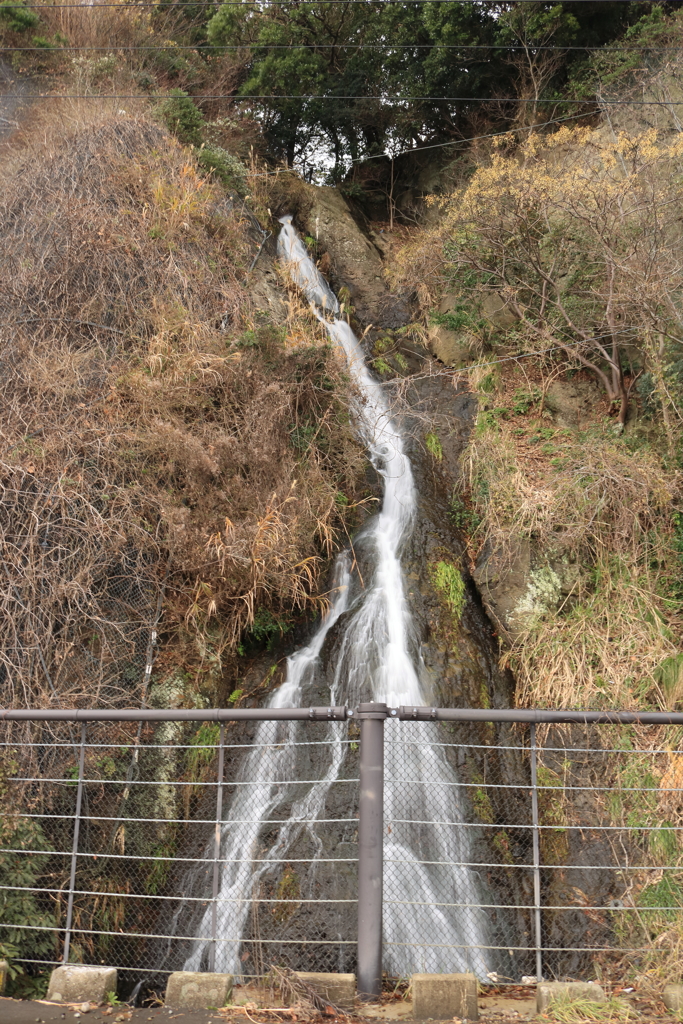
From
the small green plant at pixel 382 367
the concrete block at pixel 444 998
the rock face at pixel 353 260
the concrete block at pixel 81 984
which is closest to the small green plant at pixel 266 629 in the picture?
the concrete block at pixel 81 984

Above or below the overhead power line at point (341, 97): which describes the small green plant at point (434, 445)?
below

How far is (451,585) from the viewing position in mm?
8242

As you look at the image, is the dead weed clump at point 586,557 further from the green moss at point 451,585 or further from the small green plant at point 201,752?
the small green plant at point 201,752

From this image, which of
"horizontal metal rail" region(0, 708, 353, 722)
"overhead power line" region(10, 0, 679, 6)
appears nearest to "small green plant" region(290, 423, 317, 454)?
"horizontal metal rail" region(0, 708, 353, 722)

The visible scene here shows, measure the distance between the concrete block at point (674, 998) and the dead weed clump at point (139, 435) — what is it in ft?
14.7

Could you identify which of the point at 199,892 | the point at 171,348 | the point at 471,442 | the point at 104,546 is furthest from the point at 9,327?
the point at 199,892

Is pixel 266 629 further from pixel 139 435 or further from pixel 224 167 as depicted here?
pixel 224 167

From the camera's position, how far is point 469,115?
47.3 feet

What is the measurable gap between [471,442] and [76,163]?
733cm

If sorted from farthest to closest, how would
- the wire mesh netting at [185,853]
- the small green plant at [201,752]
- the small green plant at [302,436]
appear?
the small green plant at [302,436] < the small green plant at [201,752] < the wire mesh netting at [185,853]

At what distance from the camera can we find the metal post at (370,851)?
3.84 m

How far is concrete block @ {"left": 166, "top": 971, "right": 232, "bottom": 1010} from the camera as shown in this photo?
3873 millimetres

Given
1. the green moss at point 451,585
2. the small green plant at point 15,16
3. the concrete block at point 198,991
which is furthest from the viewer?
A: the small green plant at point 15,16

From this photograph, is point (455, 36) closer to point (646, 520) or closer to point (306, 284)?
point (306, 284)
